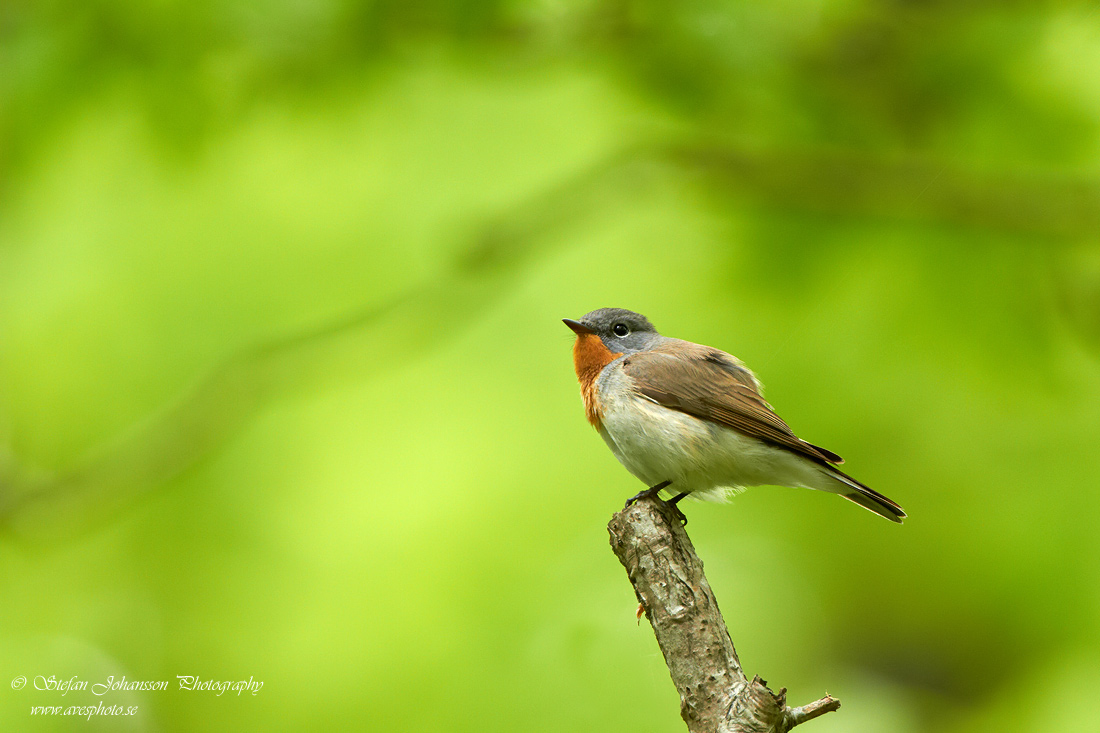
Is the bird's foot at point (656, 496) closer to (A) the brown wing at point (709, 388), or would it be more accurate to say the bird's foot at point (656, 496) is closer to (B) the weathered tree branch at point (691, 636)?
(B) the weathered tree branch at point (691, 636)

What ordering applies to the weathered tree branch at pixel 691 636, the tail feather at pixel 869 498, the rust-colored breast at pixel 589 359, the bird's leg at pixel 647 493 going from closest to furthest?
the weathered tree branch at pixel 691 636 < the bird's leg at pixel 647 493 < the tail feather at pixel 869 498 < the rust-colored breast at pixel 589 359

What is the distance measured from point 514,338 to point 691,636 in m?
3.54

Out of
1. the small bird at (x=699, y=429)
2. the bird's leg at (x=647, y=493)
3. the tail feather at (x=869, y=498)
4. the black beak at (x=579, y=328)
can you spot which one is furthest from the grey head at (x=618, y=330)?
the tail feather at (x=869, y=498)

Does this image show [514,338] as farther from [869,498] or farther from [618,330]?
[869,498]

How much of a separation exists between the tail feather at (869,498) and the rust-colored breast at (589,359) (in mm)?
1186

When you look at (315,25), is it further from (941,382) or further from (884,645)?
(884,645)


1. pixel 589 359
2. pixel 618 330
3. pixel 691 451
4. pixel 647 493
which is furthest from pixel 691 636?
pixel 618 330

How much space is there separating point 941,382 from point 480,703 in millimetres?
3079

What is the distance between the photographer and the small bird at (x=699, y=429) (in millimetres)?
3715

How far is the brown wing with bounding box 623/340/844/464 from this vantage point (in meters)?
3.72

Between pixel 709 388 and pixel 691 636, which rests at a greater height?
pixel 709 388

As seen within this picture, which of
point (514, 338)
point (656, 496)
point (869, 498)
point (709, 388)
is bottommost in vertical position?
point (869, 498)

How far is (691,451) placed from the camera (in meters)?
3.84

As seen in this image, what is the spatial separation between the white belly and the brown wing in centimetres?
6
